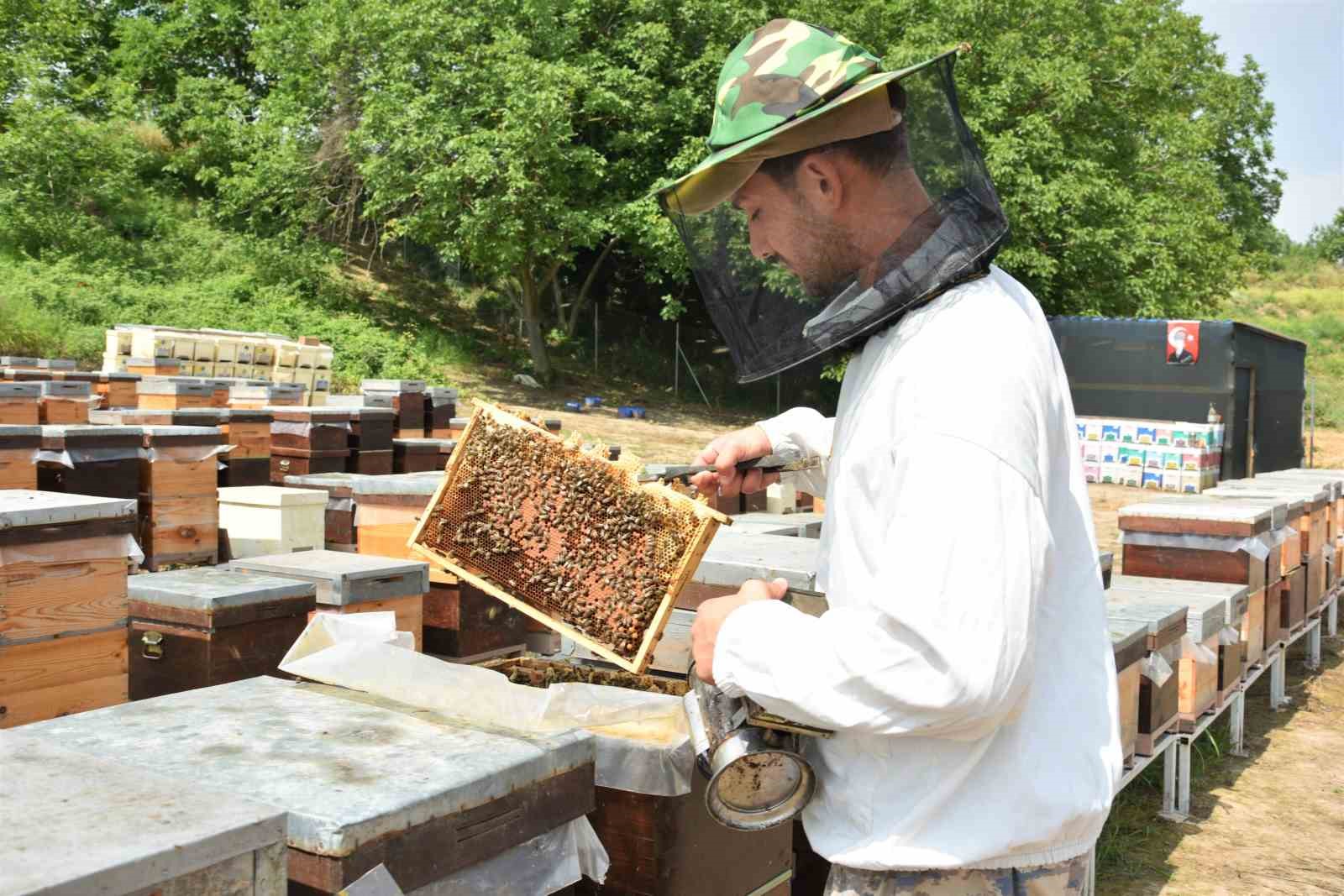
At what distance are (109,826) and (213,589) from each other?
2.43 metres

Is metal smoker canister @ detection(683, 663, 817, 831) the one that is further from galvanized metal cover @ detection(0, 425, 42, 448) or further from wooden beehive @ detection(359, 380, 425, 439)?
wooden beehive @ detection(359, 380, 425, 439)

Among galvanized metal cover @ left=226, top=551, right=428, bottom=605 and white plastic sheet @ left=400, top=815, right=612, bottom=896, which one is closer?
white plastic sheet @ left=400, top=815, right=612, bottom=896

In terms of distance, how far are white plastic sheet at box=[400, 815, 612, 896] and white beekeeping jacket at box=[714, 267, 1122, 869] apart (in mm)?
581

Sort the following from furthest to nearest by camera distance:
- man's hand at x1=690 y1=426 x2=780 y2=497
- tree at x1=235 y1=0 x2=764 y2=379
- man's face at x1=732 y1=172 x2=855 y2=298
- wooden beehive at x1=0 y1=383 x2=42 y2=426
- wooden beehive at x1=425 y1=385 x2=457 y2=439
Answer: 1. tree at x1=235 y1=0 x2=764 y2=379
2. wooden beehive at x1=425 y1=385 x2=457 y2=439
3. wooden beehive at x1=0 y1=383 x2=42 y2=426
4. man's hand at x1=690 y1=426 x2=780 y2=497
5. man's face at x1=732 y1=172 x2=855 y2=298

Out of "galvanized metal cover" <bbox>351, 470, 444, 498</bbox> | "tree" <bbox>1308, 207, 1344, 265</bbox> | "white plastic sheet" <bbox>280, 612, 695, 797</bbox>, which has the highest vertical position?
"tree" <bbox>1308, 207, 1344, 265</bbox>

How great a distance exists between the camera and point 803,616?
1478 mm

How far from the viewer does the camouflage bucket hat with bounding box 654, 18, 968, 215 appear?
5.02ft

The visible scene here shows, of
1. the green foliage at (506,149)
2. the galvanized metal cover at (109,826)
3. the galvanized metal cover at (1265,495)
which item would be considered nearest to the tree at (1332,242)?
the green foliage at (506,149)

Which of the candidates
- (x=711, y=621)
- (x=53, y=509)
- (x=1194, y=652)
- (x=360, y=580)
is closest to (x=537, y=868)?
(x=711, y=621)

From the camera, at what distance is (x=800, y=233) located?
1.63 m

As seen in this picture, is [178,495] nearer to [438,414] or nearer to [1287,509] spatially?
[438,414]

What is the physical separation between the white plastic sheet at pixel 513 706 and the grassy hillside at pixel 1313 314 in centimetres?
3027

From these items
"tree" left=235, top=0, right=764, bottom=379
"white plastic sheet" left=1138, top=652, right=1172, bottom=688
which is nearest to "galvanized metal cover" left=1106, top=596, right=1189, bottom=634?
"white plastic sheet" left=1138, top=652, right=1172, bottom=688

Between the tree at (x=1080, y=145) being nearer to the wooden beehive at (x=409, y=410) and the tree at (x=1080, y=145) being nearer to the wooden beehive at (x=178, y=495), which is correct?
the wooden beehive at (x=409, y=410)
